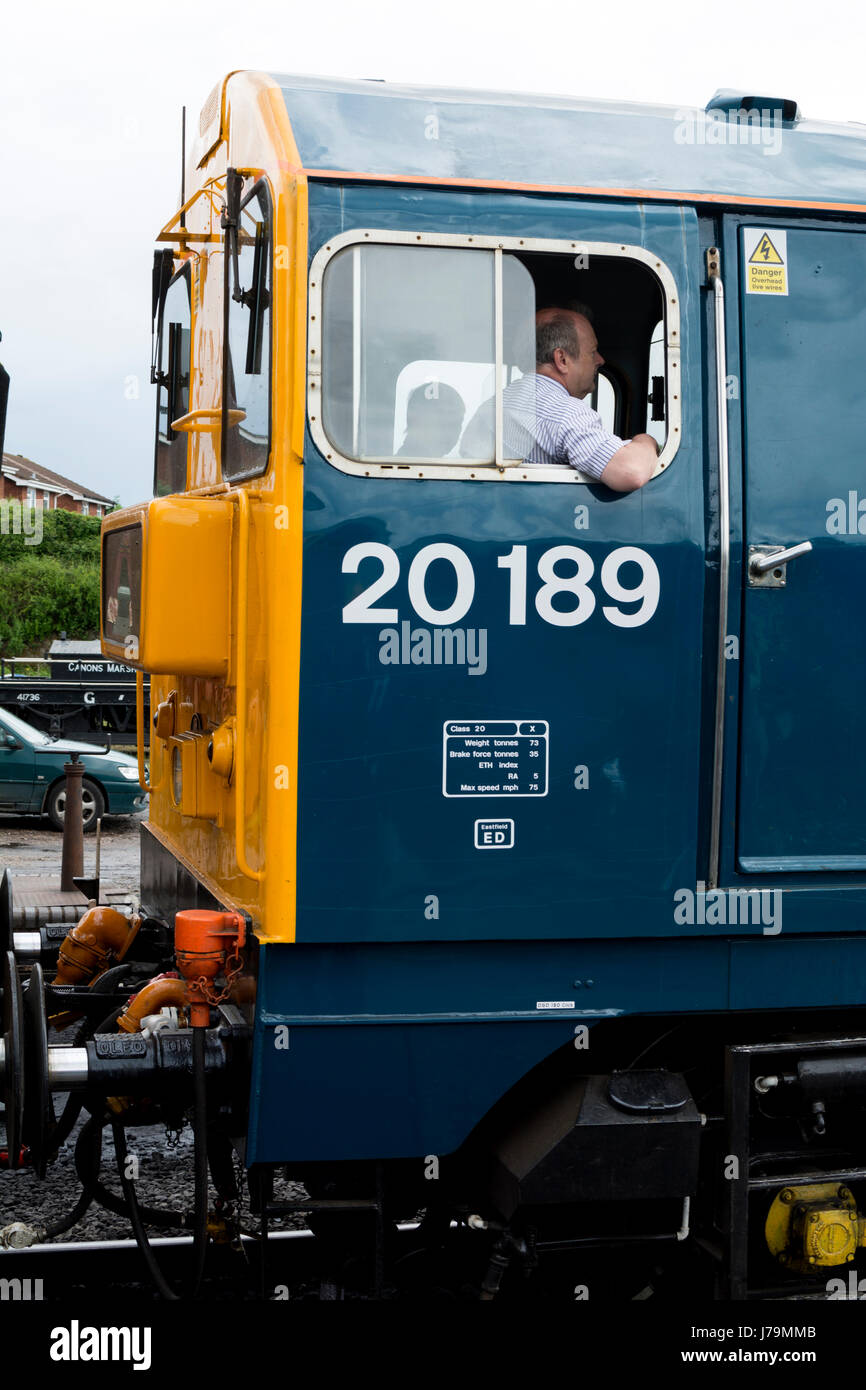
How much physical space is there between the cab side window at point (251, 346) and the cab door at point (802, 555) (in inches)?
49.3

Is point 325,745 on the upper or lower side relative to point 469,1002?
upper

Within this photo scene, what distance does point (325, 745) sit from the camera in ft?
11.0

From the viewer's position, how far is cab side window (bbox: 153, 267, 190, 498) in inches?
197

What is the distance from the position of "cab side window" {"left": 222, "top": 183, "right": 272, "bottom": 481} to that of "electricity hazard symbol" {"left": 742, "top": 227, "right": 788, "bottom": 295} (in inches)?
49.8

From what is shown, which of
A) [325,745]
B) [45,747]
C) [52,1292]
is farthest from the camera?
[45,747]

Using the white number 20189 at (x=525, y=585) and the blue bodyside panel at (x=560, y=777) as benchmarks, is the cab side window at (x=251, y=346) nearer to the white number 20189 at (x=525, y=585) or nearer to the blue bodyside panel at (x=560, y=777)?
the blue bodyside panel at (x=560, y=777)

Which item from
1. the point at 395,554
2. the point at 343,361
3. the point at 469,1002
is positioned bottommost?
the point at 469,1002

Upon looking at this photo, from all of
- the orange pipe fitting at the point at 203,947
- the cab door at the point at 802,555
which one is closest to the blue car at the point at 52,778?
the orange pipe fitting at the point at 203,947

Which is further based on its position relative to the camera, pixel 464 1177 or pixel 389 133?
pixel 464 1177

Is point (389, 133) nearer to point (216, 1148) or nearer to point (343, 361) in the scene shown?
point (343, 361)

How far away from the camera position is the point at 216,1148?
407 centimetres

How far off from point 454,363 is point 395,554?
51cm

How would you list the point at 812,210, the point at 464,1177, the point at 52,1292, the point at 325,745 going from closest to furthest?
the point at 325,745 < the point at 812,210 < the point at 464,1177 < the point at 52,1292

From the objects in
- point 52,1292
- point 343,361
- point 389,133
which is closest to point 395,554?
point 343,361
